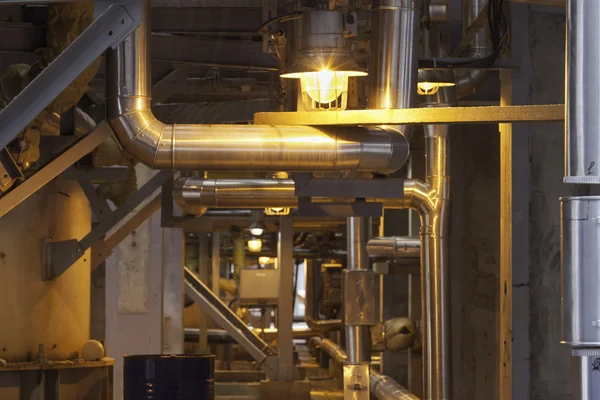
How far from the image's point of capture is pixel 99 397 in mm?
8344

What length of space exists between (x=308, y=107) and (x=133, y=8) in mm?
1353

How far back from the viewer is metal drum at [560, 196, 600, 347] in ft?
13.0

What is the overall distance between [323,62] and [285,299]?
9.35 meters

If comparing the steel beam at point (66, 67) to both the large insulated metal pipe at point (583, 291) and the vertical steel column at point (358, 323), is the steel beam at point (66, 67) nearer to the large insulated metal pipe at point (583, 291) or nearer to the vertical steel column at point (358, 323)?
the large insulated metal pipe at point (583, 291)

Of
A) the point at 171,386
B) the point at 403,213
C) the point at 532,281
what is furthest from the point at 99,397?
the point at 403,213

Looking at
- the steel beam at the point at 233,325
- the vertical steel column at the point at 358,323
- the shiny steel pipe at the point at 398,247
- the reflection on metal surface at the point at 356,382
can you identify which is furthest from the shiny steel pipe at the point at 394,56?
the steel beam at the point at 233,325

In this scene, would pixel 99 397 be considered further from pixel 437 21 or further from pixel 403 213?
pixel 403 213

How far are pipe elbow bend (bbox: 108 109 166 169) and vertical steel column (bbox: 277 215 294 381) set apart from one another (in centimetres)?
886

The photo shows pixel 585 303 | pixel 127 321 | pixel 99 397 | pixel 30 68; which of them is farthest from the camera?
pixel 127 321

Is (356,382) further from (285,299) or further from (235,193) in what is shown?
(285,299)

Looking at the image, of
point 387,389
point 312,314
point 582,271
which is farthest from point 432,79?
point 312,314

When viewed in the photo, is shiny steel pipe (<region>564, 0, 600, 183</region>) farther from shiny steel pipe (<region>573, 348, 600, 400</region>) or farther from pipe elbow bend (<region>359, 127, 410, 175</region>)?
pipe elbow bend (<region>359, 127, 410, 175</region>)

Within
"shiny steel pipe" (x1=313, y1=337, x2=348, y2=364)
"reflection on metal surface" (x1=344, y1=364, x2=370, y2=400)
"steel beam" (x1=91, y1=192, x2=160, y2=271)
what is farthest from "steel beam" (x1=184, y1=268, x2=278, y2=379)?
"reflection on metal surface" (x1=344, y1=364, x2=370, y2=400)

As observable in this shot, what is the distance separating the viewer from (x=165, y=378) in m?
6.20
